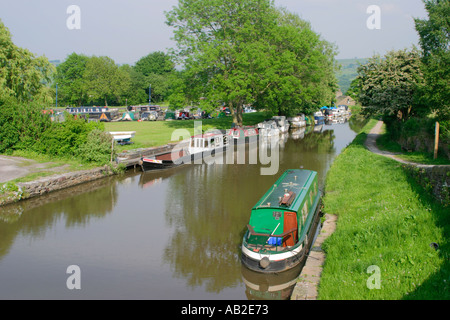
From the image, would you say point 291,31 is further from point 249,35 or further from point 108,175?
point 108,175

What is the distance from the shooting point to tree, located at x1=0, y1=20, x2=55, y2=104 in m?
33.1

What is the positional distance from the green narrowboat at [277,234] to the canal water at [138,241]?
1.71 feet

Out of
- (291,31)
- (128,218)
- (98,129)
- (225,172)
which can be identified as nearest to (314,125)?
(291,31)

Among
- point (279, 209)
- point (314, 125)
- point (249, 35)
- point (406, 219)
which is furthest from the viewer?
point (314, 125)

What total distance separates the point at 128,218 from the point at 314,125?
50810 mm

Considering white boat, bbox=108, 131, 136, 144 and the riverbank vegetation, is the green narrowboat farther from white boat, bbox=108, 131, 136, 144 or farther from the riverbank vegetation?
white boat, bbox=108, 131, 136, 144

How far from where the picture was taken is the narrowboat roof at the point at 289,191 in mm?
13508

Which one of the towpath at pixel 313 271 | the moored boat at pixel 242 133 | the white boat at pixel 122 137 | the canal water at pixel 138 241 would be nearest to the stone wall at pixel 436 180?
the towpath at pixel 313 271

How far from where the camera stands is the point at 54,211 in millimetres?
19656

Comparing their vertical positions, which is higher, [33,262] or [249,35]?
[249,35]

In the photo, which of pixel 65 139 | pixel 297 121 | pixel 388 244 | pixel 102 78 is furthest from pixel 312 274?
pixel 102 78

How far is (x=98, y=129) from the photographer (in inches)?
1105

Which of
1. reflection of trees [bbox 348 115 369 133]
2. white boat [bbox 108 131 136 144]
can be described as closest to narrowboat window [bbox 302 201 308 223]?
white boat [bbox 108 131 136 144]

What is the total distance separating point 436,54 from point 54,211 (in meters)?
25.3
